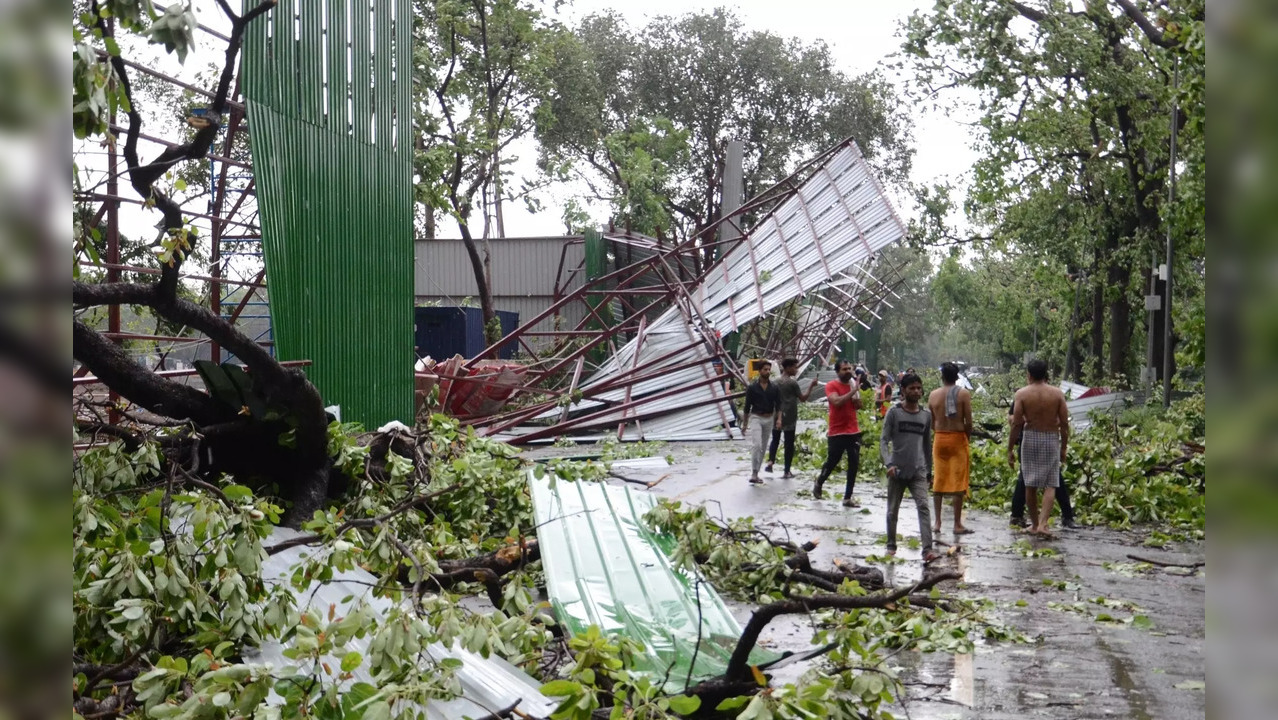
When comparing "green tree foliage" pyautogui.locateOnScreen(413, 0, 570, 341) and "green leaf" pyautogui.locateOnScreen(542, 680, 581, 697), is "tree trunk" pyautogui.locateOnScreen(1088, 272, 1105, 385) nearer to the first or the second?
"green tree foliage" pyautogui.locateOnScreen(413, 0, 570, 341)

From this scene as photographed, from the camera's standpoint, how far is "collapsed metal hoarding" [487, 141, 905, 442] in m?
20.9

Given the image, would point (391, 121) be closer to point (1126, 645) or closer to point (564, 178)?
point (1126, 645)

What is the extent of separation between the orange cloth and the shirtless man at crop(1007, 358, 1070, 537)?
70cm

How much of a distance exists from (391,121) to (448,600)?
10496 mm

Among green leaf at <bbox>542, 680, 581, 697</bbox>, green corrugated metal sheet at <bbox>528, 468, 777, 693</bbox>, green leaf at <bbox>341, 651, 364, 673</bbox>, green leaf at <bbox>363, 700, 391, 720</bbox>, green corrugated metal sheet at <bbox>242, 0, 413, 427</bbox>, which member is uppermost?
green corrugated metal sheet at <bbox>242, 0, 413, 427</bbox>

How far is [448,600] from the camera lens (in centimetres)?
454

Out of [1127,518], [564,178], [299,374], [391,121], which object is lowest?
[1127,518]

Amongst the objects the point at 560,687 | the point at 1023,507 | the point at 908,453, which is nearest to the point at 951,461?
the point at 908,453

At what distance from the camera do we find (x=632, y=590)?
7.03 meters

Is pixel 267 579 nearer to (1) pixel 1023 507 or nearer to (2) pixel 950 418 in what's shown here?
(2) pixel 950 418

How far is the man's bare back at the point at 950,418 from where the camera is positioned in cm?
1137

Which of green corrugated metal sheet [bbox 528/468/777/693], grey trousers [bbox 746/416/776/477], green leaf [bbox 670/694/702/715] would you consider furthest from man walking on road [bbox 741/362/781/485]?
green leaf [bbox 670/694/702/715]

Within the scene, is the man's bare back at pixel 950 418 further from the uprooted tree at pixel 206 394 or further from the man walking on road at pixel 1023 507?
the uprooted tree at pixel 206 394
